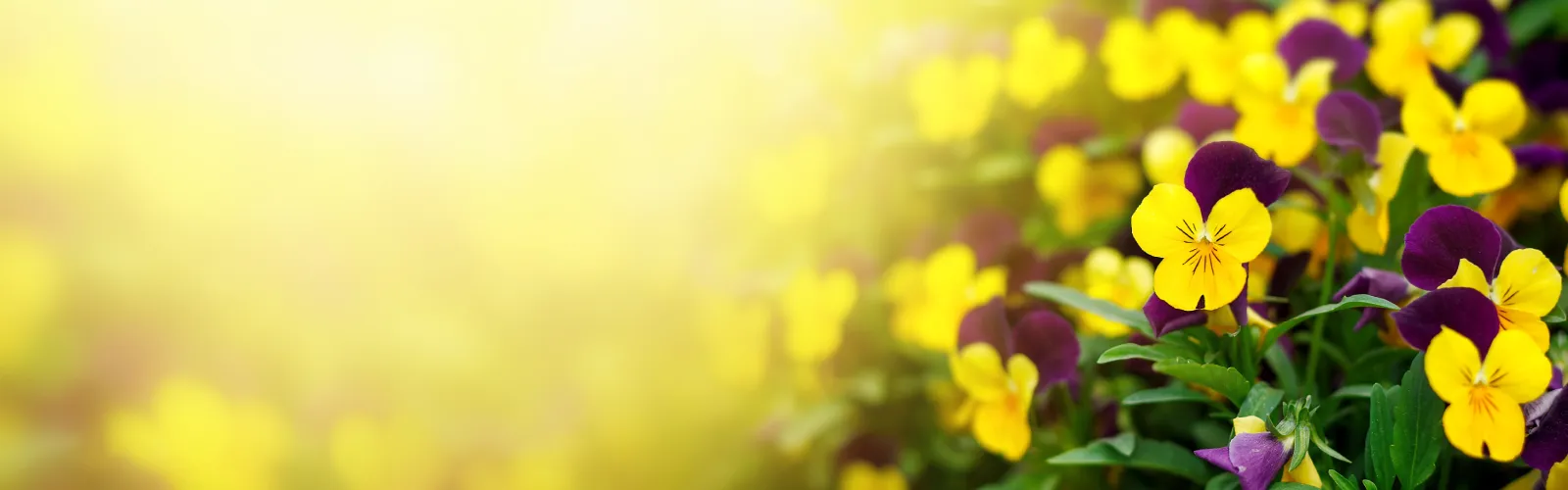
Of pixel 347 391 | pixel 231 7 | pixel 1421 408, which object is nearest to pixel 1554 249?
pixel 1421 408

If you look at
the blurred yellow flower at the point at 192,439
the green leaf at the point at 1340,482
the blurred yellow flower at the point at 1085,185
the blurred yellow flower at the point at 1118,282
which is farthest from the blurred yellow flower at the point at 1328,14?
the blurred yellow flower at the point at 192,439

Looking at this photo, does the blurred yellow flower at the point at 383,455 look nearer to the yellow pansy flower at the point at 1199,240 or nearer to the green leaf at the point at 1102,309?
the green leaf at the point at 1102,309

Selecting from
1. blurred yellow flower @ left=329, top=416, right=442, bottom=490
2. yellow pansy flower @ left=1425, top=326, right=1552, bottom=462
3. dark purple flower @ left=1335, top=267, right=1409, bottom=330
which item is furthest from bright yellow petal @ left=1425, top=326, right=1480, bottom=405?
blurred yellow flower @ left=329, top=416, right=442, bottom=490

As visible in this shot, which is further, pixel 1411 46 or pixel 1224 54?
pixel 1224 54

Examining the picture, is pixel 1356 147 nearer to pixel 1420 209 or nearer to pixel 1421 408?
pixel 1420 209

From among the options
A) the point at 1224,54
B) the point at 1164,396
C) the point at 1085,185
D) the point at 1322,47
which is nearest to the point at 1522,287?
the point at 1164,396

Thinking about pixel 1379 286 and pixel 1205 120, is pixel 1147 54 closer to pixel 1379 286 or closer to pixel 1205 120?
pixel 1205 120

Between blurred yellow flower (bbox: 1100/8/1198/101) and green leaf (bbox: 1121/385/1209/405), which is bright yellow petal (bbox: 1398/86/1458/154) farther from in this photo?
blurred yellow flower (bbox: 1100/8/1198/101)
